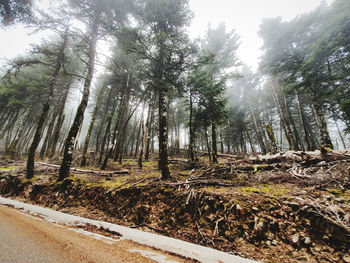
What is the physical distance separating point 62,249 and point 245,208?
321cm

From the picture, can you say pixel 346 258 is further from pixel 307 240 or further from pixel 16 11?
pixel 16 11

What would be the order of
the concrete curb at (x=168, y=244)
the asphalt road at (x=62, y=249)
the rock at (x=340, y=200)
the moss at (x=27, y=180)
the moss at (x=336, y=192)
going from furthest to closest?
the moss at (x=27, y=180)
the moss at (x=336, y=192)
the rock at (x=340, y=200)
the concrete curb at (x=168, y=244)
the asphalt road at (x=62, y=249)

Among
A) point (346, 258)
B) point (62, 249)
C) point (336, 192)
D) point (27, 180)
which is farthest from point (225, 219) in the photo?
point (27, 180)

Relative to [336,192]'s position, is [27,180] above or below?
below

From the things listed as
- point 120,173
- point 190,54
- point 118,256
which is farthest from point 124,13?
point 118,256

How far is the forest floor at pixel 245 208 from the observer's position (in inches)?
79.3

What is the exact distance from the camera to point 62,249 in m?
1.60

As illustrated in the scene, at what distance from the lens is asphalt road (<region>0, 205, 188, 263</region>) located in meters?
1.45

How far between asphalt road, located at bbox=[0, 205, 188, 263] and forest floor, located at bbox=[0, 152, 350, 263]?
1079mm

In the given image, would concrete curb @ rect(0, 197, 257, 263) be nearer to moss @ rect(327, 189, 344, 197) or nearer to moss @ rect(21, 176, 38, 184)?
moss @ rect(327, 189, 344, 197)

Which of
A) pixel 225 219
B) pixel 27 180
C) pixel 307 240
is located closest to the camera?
pixel 307 240

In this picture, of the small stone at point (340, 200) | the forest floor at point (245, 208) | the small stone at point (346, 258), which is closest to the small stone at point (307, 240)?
the forest floor at point (245, 208)

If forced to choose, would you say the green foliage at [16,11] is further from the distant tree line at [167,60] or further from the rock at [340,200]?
the rock at [340,200]

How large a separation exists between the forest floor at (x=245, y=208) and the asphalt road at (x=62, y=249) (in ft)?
3.54
